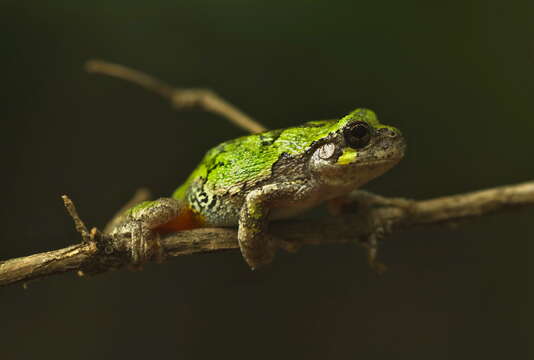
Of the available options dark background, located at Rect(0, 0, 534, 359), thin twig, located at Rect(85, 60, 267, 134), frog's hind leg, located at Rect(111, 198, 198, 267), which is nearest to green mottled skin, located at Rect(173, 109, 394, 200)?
frog's hind leg, located at Rect(111, 198, 198, 267)

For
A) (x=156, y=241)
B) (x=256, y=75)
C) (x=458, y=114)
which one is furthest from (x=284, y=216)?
(x=458, y=114)

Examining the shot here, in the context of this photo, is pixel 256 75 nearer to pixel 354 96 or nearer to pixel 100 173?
pixel 354 96

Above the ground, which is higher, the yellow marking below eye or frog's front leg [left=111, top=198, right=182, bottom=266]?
the yellow marking below eye

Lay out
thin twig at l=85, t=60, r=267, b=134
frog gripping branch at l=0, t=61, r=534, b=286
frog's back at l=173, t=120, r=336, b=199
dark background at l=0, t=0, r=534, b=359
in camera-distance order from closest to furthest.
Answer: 1. frog gripping branch at l=0, t=61, r=534, b=286
2. frog's back at l=173, t=120, r=336, b=199
3. thin twig at l=85, t=60, r=267, b=134
4. dark background at l=0, t=0, r=534, b=359

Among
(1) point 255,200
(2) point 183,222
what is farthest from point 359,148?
(2) point 183,222

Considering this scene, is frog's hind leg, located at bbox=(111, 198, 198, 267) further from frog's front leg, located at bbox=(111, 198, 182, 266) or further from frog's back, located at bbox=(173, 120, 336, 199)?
frog's back, located at bbox=(173, 120, 336, 199)

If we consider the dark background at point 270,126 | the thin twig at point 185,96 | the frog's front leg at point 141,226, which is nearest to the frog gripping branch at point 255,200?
the frog's front leg at point 141,226
